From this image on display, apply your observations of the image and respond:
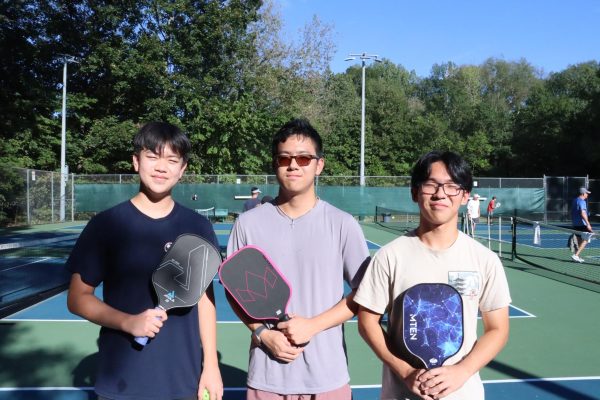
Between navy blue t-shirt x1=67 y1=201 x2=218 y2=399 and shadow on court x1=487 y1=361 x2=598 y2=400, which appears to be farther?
shadow on court x1=487 y1=361 x2=598 y2=400

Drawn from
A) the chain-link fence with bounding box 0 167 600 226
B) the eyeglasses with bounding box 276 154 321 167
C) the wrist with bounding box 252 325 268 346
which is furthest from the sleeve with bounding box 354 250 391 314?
the chain-link fence with bounding box 0 167 600 226

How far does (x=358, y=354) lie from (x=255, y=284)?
3.85m

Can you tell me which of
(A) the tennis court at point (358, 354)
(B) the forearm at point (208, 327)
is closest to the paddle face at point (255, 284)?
(B) the forearm at point (208, 327)

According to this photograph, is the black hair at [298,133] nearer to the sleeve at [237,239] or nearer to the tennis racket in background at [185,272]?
the sleeve at [237,239]

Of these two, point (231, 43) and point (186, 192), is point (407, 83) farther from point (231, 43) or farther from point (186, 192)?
point (186, 192)

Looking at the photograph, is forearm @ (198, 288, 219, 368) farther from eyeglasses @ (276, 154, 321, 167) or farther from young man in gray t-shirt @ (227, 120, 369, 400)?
eyeglasses @ (276, 154, 321, 167)

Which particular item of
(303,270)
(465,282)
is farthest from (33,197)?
(465,282)

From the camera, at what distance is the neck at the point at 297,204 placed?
102 inches

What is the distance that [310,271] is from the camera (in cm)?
250

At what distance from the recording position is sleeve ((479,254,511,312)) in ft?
7.80

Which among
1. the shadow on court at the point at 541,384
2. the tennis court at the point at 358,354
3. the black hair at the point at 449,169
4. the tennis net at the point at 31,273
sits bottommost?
the tennis net at the point at 31,273

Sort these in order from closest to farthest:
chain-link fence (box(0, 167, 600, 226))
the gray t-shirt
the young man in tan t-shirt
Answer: the young man in tan t-shirt, the gray t-shirt, chain-link fence (box(0, 167, 600, 226))

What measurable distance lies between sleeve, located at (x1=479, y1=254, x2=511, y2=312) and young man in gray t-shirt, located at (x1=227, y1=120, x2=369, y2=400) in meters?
0.55

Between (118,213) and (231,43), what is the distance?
1284 inches
